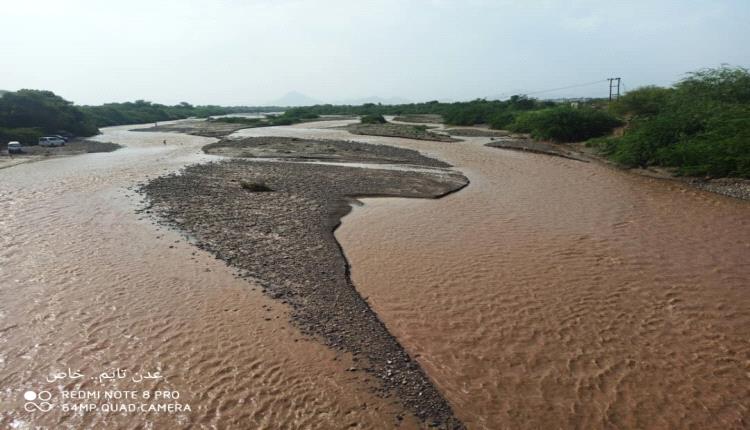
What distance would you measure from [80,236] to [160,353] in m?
8.07

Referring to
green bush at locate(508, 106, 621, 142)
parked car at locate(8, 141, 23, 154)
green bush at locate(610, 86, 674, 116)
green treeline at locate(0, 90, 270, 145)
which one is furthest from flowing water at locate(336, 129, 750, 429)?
green treeline at locate(0, 90, 270, 145)

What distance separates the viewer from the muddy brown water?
6.10 metres

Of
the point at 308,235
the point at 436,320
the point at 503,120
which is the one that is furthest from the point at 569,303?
the point at 503,120

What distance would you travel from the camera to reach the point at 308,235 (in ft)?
42.3

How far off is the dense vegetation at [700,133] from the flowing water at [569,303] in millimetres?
4185

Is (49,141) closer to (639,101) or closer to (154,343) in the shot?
(154,343)

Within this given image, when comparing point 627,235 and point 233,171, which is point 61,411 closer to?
point 627,235


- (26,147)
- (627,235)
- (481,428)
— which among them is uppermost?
(26,147)

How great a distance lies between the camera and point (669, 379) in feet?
22.1

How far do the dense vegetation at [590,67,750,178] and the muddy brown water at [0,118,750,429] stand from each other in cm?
658

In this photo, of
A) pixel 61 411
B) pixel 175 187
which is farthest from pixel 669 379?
pixel 175 187

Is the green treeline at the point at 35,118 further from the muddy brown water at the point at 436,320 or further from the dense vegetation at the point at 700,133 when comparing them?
the dense vegetation at the point at 700,133

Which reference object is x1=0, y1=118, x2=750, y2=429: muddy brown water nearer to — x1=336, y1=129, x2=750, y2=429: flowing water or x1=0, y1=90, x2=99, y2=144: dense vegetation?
x1=336, y1=129, x2=750, y2=429: flowing water

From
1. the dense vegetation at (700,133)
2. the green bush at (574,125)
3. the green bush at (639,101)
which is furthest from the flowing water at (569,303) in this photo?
the green bush at (639,101)
